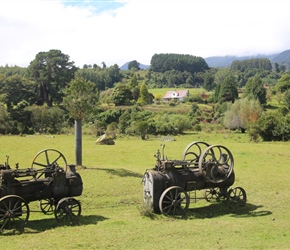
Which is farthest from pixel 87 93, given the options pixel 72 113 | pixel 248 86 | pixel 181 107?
pixel 248 86

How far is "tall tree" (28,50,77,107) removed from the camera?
267ft

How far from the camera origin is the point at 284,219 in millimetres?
16609

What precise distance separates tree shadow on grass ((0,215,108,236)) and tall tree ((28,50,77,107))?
222ft

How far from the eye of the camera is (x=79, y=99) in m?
26.2

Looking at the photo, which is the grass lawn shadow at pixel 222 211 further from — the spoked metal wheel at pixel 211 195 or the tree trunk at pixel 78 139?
the tree trunk at pixel 78 139

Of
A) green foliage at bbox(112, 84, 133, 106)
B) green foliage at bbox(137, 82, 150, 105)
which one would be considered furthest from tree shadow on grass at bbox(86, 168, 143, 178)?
green foliage at bbox(137, 82, 150, 105)

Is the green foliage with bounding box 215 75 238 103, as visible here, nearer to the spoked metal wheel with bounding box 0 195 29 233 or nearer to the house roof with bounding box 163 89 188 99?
the house roof with bounding box 163 89 188 99

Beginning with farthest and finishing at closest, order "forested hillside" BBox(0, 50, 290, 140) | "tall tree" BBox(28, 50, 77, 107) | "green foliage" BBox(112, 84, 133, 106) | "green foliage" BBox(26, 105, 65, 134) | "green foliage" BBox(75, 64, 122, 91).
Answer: "green foliage" BBox(75, 64, 122, 91)
"green foliage" BBox(112, 84, 133, 106)
"tall tree" BBox(28, 50, 77, 107)
"green foliage" BBox(26, 105, 65, 134)
"forested hillside" BBox(0, 50, 290, 140)

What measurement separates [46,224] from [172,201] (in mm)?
5656

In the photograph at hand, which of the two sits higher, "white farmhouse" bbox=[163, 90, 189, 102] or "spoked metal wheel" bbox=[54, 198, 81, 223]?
"white farmhouse" bbox=[163, 90, 189, 102]

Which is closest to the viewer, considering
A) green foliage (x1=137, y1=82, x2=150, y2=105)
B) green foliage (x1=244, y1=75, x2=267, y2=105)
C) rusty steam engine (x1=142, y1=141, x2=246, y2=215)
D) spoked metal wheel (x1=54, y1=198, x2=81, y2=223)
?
spoked metal wheel (x1=54, y1=198, x2=81, y2=223)

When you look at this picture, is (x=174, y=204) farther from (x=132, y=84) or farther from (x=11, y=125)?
(x=132, y=84)

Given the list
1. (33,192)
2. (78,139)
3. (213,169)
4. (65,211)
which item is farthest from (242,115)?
(33,192)

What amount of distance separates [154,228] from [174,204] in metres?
2.12
